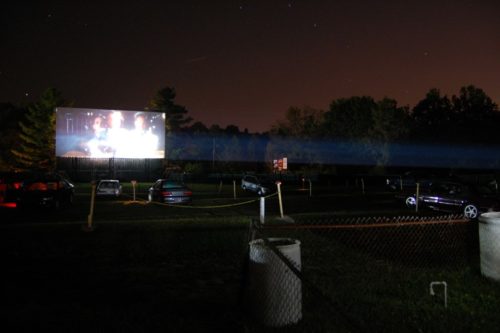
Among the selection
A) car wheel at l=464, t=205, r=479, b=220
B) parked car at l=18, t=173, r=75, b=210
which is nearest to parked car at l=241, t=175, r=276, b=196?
parked car at l=18, t=173, r=75, b=210

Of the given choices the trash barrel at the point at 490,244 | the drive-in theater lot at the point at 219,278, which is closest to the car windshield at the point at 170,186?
the drive-in theater lot at the point at 219,278

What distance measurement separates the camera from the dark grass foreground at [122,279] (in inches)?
233

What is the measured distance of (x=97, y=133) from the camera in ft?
144

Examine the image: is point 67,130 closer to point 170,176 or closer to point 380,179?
point 170,176

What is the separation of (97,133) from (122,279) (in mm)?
38088

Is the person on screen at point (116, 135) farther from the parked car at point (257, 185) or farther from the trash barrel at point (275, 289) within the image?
the trash barrel at point (275, 289)

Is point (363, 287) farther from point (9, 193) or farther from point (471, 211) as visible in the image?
point (9, 193)

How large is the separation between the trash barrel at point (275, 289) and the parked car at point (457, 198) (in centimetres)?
1307

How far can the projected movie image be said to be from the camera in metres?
43.7

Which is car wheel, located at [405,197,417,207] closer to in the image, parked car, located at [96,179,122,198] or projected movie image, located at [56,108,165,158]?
parked car, located at [96,179,122,198]

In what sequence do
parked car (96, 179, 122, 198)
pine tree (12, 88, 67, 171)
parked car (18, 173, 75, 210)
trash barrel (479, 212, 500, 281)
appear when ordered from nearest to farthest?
trash barrel (479, 212, 500, 281) → parked car (18, 173, 75, 210) → parked car (96, 179, 122, 198) → pine tree (12, 88, 67, 171)

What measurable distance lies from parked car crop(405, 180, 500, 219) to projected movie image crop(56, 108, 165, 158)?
102ft

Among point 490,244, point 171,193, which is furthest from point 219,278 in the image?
point 171,193

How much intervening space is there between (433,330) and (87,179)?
50224 millimetres
